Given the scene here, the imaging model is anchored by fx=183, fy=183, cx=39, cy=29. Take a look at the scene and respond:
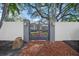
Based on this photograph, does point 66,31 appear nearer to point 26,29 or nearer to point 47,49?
point 47,49

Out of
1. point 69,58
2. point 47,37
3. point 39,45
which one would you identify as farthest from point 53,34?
point 69,58

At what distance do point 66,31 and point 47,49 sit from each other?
30cm

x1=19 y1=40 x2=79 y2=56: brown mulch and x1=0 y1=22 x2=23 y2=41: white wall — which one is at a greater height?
x1=0 y1=22 x2=23 y2=41: white wall

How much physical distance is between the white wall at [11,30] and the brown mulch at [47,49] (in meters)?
0.18

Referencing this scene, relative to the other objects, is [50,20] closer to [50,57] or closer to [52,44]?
[52,44]

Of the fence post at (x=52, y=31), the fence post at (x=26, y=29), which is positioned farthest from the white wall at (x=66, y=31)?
the fence post at (x=26, y=29)

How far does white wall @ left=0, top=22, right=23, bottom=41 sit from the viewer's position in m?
2.03

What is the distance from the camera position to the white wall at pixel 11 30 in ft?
6.67

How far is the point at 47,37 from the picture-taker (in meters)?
2.05

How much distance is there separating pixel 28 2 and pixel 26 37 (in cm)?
39

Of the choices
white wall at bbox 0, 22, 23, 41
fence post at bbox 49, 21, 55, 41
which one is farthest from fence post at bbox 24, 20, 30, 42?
fence post at bbox 49, 21, 55, 41

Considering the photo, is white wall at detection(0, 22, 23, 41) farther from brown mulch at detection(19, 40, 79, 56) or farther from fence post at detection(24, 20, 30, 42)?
brown mulch at detection(19, 40, 79, 56)

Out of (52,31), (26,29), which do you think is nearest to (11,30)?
(26,29)

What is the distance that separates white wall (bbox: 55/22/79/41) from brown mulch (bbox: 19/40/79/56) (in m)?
0.09
